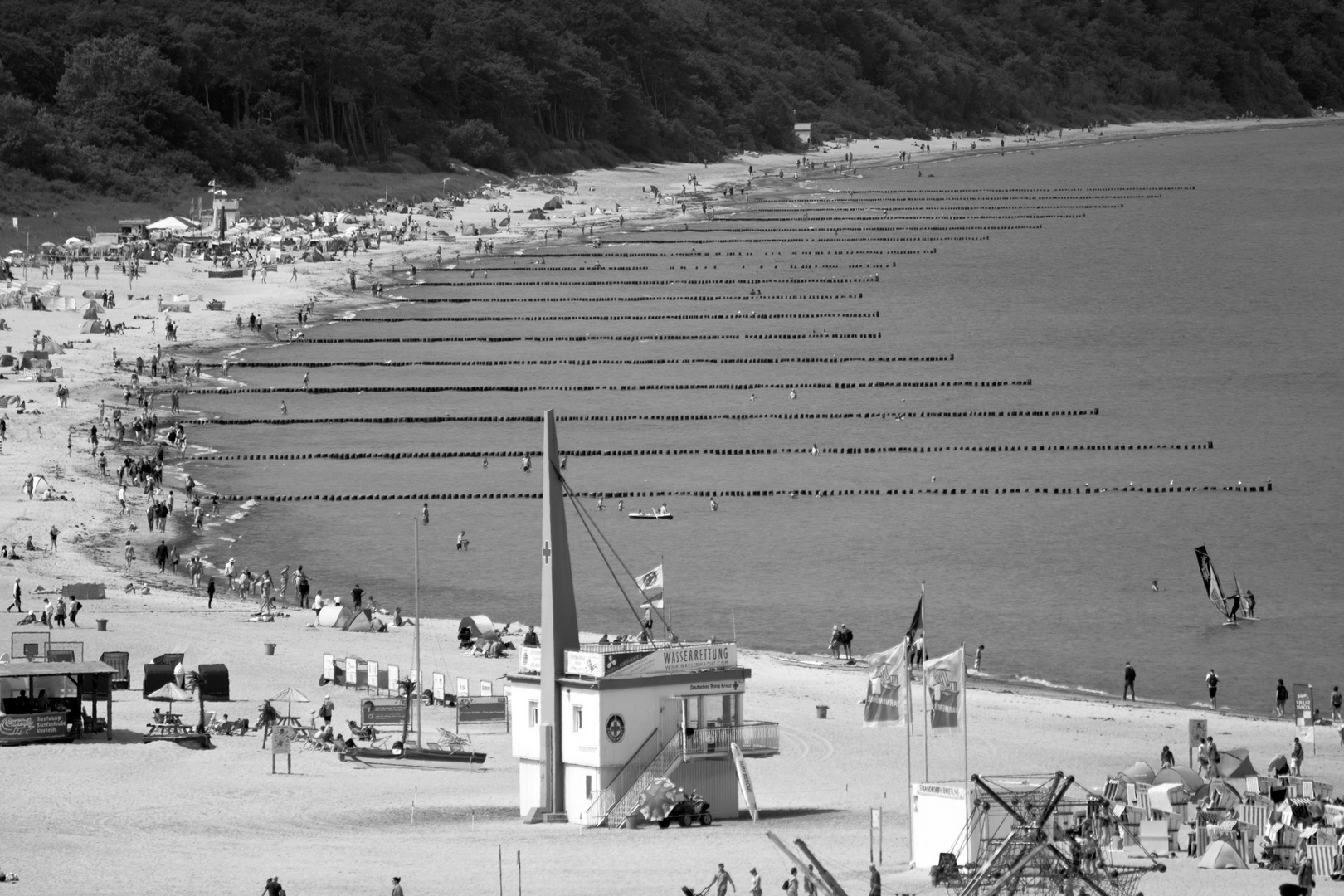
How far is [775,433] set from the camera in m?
76.4

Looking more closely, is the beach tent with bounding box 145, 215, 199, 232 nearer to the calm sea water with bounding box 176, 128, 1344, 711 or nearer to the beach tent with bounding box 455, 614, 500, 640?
the calm sea water with bounding box 176, 128, 1344, 711

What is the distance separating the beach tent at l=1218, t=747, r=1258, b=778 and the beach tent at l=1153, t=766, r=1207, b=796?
1.76 m

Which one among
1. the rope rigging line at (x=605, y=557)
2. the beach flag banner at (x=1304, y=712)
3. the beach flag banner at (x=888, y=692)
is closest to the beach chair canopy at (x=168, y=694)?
the rope rigging line at (x=605, y=557)

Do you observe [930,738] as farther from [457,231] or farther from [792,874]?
[457,231]

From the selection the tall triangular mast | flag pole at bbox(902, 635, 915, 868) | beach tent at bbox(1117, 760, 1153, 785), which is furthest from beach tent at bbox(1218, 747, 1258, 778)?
the tall triangular mast

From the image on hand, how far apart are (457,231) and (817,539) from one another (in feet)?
232

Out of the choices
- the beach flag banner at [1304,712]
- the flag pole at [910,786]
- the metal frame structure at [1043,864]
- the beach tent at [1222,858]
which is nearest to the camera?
the metal frame structure at [1043,864]

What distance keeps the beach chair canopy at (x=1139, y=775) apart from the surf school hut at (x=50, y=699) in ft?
50.4

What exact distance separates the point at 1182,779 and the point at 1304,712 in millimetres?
11221

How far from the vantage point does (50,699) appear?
3431cm

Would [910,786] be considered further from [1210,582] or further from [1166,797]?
[1210,582]

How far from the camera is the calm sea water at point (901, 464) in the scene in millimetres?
50938

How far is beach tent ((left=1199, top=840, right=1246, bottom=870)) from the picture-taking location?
26609 millimetres

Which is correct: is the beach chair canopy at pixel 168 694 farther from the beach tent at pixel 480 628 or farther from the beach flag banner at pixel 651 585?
the beach tent at pixel 480 628
